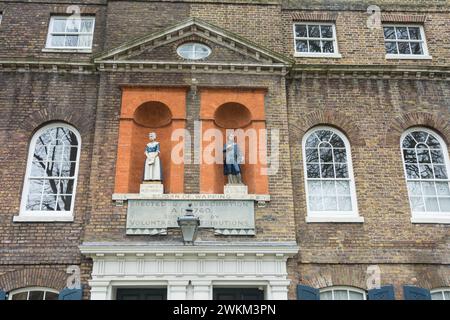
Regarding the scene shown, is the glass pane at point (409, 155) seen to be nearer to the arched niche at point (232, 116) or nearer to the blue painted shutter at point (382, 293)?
the blue painted shutter at point (382, 293)

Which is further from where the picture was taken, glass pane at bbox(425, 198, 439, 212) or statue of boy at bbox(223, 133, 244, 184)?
glass pane at bbox(425, 198, 439, 212)

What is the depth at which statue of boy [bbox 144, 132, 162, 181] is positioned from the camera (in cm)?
1165

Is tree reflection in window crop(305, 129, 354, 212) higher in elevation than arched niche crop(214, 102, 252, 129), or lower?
lower

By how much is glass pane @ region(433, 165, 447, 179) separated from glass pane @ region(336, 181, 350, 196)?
2.47 m

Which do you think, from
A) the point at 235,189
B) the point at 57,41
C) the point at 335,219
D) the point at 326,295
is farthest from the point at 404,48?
the point at 57,41

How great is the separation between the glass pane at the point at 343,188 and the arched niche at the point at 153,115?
4.75m

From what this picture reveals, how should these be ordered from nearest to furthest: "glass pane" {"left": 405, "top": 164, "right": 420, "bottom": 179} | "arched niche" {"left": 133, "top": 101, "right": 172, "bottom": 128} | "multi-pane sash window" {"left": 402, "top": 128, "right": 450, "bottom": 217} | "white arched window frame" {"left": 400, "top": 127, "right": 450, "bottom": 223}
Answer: "white arched window frame" {"left": 400, "top": 127, "right": 450, "bottom": 223} → "multi-pane sash window" {"left": 402, "top": 128, "right": 450, "bottom": 217} → "glass pane" {"left": 405, "top": 164, "right": 420, "bottom": 179} → "arched niche" {"left": 133, "top": 101, "right": 172, "bottom": 128}

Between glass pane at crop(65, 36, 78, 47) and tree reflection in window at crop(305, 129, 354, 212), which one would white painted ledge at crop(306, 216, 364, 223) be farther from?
glass pane at crop(65, 36, 78, 47)

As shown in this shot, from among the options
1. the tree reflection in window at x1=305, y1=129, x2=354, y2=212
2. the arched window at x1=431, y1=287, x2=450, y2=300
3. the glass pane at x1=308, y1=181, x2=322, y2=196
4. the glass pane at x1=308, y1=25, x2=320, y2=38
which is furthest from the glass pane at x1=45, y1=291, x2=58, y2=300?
the glass pane at x1=308, y1=25, x2=320, y2=38

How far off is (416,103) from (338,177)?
3259mm

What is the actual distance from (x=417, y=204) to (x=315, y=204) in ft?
8.81

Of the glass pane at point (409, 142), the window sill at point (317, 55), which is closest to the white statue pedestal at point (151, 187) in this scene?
the window sill at point (317, 55)

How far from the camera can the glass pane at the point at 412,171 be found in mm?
12562

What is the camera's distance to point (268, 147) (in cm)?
1220
